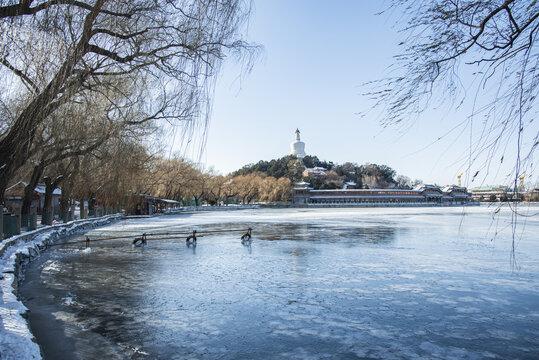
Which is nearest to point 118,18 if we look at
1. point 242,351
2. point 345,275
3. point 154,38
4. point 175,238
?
point 154,38

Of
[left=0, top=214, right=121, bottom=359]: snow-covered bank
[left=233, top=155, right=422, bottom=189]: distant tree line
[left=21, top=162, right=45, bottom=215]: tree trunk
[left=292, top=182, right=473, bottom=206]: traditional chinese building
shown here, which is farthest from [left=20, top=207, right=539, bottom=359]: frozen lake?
[left=233, top=155, right=422, bottom=189]: distant tree line

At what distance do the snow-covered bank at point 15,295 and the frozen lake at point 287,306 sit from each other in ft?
0.89

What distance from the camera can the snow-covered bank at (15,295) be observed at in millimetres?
3158

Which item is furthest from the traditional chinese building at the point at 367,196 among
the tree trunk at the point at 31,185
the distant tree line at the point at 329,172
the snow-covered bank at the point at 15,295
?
the snow-covered bank at the point at 15,295

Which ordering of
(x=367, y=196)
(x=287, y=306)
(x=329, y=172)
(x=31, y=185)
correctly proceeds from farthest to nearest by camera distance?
1. (x=329, y=172)
2. (x=367, y=196)
3. (x=31, y=185)
4. (x=287, y=306)

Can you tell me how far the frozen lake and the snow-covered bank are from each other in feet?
0.89

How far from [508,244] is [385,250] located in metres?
4.38

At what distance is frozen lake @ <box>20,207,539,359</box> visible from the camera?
378 cm

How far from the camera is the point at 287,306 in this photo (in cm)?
516

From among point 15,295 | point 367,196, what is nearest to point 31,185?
point 15,295

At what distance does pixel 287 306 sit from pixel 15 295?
3751 mm

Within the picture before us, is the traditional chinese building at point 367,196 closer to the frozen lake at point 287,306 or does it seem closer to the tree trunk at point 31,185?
the tree trunk at point 31,185

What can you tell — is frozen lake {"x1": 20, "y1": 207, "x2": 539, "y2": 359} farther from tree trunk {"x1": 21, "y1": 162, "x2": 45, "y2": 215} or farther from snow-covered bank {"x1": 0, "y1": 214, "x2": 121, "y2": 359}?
tree trunk {"x1": 21, "y1": 162, "x2": 45, "y2": 215}

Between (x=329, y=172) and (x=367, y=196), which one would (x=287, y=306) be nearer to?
(x=367, y=196)
